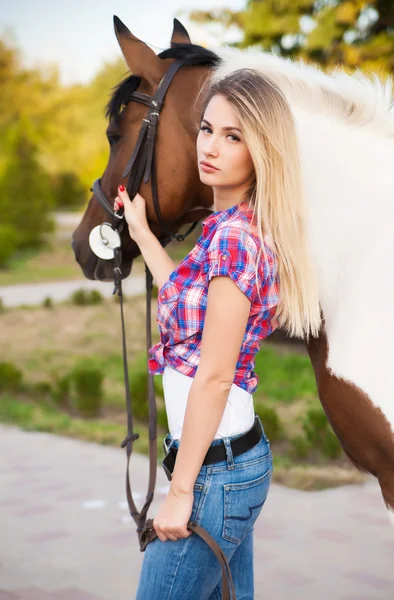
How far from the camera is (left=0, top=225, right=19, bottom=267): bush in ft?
54.0

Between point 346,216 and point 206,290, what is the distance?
1.40ft

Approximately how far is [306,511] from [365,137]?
2.72 meters

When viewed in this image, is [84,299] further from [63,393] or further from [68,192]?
[68,192]

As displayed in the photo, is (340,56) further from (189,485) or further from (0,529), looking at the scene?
(189,485)

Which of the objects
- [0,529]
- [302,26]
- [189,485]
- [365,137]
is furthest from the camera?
[302,26]

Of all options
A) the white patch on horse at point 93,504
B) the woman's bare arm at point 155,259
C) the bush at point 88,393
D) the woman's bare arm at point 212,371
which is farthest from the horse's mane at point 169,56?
the bush at point 88,393

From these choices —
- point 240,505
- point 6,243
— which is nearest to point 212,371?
point 240,505

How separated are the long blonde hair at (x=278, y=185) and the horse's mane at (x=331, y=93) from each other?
299mm

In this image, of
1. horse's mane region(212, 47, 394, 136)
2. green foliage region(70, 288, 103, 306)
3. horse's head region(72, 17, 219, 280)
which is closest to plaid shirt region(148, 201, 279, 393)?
horse's mane region(212, 47, 394, 136)

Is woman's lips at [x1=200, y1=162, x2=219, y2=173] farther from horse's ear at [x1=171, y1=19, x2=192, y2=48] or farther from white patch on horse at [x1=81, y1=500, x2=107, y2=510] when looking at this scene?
white patch on horse at [x1=81, y1=500, x2=107, y2=510]

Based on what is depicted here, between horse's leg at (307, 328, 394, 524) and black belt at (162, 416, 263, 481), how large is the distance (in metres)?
0.19

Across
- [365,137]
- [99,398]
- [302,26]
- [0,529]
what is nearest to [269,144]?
[365,137]

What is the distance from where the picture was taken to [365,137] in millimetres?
1918

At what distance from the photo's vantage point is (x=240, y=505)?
1.64m
